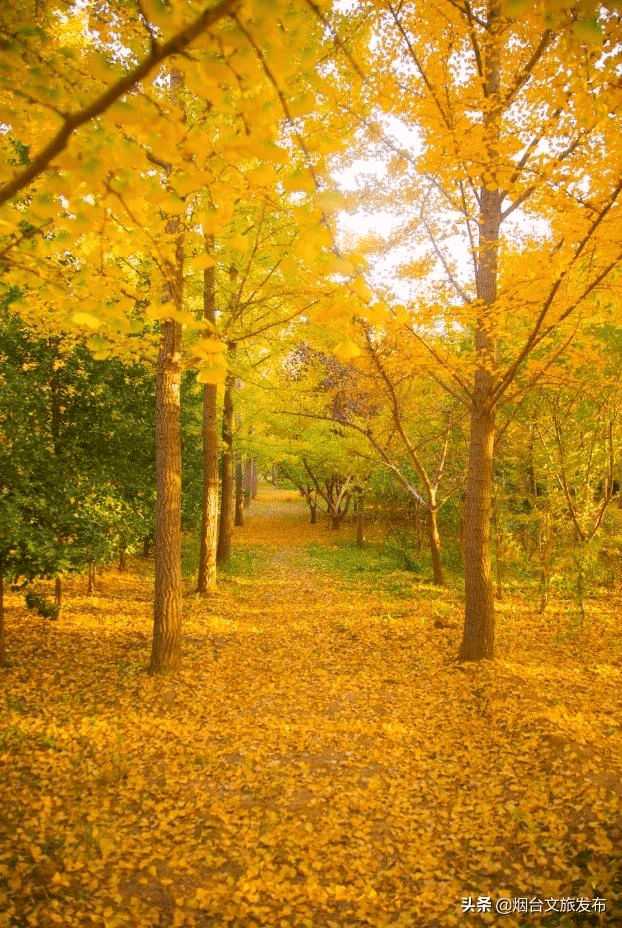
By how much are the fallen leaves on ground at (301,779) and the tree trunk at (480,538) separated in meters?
0.41

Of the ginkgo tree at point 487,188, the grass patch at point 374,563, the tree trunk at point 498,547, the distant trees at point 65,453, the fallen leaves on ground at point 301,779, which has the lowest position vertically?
the fallen leaves on ground at point 301,779

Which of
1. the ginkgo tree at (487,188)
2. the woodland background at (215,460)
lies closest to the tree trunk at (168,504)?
the woodland background at (215,460)

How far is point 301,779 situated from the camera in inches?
166

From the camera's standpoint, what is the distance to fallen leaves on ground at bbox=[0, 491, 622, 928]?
10.1 feet

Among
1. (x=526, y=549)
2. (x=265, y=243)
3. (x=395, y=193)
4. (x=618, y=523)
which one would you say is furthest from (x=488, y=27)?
(x=618, y=523)

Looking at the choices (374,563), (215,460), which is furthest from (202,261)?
(374,563)

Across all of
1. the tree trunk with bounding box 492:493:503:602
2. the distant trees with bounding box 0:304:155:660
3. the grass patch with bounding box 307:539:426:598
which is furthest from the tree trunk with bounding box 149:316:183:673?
the tree trunk with bounding box 492:493:503:602

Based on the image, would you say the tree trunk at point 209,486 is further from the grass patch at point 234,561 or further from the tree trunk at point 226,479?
the tree trunk at point 226,479

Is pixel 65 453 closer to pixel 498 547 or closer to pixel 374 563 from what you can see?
pixel 498 547

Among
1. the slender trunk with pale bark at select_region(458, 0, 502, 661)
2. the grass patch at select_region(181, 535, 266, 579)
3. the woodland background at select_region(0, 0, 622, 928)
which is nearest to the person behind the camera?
the woodland background at select_region(0, 0, 622, 928)

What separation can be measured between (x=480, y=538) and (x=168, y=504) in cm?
381

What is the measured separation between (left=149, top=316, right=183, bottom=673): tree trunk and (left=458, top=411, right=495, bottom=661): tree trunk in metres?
3.57

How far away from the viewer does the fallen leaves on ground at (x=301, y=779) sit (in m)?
3.07

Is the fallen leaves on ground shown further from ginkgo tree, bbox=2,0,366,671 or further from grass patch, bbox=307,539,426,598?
grass patch, bbox=307,539,426,598
